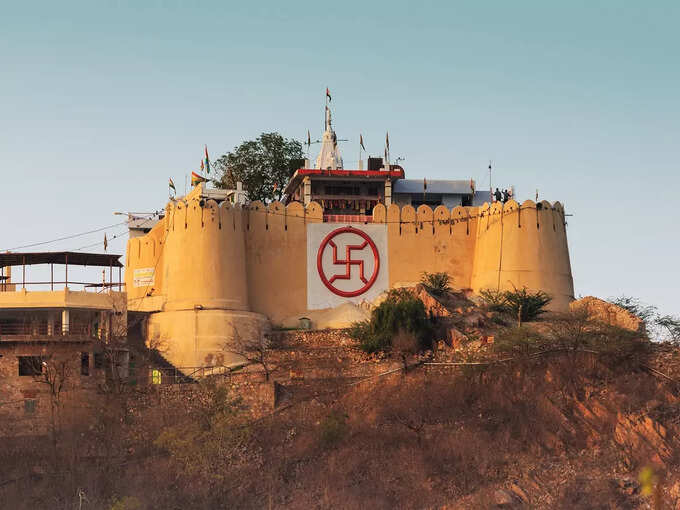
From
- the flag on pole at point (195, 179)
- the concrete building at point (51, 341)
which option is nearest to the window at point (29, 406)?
the concrete building at point (51, 341)

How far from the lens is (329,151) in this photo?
66.5 metres

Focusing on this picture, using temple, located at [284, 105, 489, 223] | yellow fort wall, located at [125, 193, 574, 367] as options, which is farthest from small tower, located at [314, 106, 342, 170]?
yellow fort wall, located at [125, 193, 574, 367]

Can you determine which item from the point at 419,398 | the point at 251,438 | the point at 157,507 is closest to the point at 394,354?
the point at 419,398

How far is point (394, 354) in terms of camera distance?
2020 inches

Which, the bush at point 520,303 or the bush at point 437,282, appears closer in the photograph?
the bush at point 520,303

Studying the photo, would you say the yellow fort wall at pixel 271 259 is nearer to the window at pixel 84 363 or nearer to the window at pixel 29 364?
the window at pixel 84 363

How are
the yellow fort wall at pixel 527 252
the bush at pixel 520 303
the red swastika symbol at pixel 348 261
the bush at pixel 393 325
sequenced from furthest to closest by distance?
the red swastika symbol at pixel 348 261 < the yellow fort wall at pixel 527 252 < the bush at pixel 520 303 < the bush at pixel 393 325

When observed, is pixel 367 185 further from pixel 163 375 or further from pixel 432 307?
pixel 163 375

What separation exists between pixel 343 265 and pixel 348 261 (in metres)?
0.26

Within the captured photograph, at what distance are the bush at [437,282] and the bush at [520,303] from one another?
174 cm

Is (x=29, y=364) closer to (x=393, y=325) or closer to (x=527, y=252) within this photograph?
(x=393, y=325)

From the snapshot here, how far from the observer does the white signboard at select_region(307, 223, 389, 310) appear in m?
57.8

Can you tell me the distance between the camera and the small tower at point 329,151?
216 ft

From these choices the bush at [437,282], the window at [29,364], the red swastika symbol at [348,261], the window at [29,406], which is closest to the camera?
the window at [29,406]
